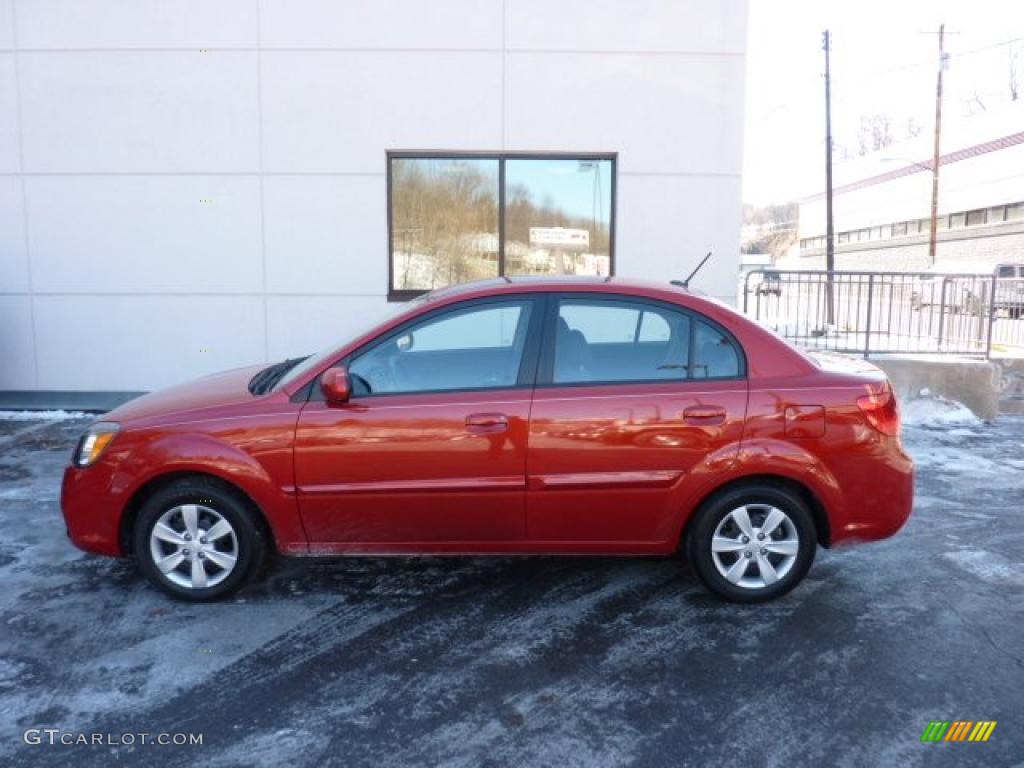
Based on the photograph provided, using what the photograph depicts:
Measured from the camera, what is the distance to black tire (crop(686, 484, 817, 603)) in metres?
4.16

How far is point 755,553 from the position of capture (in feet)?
13.9

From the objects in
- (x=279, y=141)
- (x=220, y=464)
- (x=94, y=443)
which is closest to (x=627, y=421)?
(x=220, y=464)

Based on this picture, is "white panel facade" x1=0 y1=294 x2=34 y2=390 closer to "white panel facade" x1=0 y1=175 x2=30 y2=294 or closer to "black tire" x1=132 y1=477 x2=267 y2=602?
"white panel facade" x1=0 y1=175 x2=30 y2=294

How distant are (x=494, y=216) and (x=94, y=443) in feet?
18.8

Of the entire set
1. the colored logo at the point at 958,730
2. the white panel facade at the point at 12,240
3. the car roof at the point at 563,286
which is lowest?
the colored logo at the point at 958,730

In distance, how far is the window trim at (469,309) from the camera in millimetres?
4148

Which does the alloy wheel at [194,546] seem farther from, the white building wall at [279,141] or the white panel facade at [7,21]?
the white panel facade at [7,21]

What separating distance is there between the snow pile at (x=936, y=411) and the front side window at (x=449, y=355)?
6.56 metres

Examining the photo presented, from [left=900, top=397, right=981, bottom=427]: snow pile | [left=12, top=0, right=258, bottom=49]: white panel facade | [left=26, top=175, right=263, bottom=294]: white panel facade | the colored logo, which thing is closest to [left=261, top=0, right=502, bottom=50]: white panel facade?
Result: [left=12, top=0, right=258, bottom=49]: white panel facade

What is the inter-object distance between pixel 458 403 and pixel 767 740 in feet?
6.44

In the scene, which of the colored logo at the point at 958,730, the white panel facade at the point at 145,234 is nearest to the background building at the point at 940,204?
the white panel facade at the point at 145,234

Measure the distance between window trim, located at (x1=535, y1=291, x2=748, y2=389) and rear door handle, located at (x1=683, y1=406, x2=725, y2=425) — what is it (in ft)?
0.48

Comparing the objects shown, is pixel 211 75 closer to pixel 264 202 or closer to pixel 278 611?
pixel 264 202

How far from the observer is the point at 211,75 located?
8.84 meters
